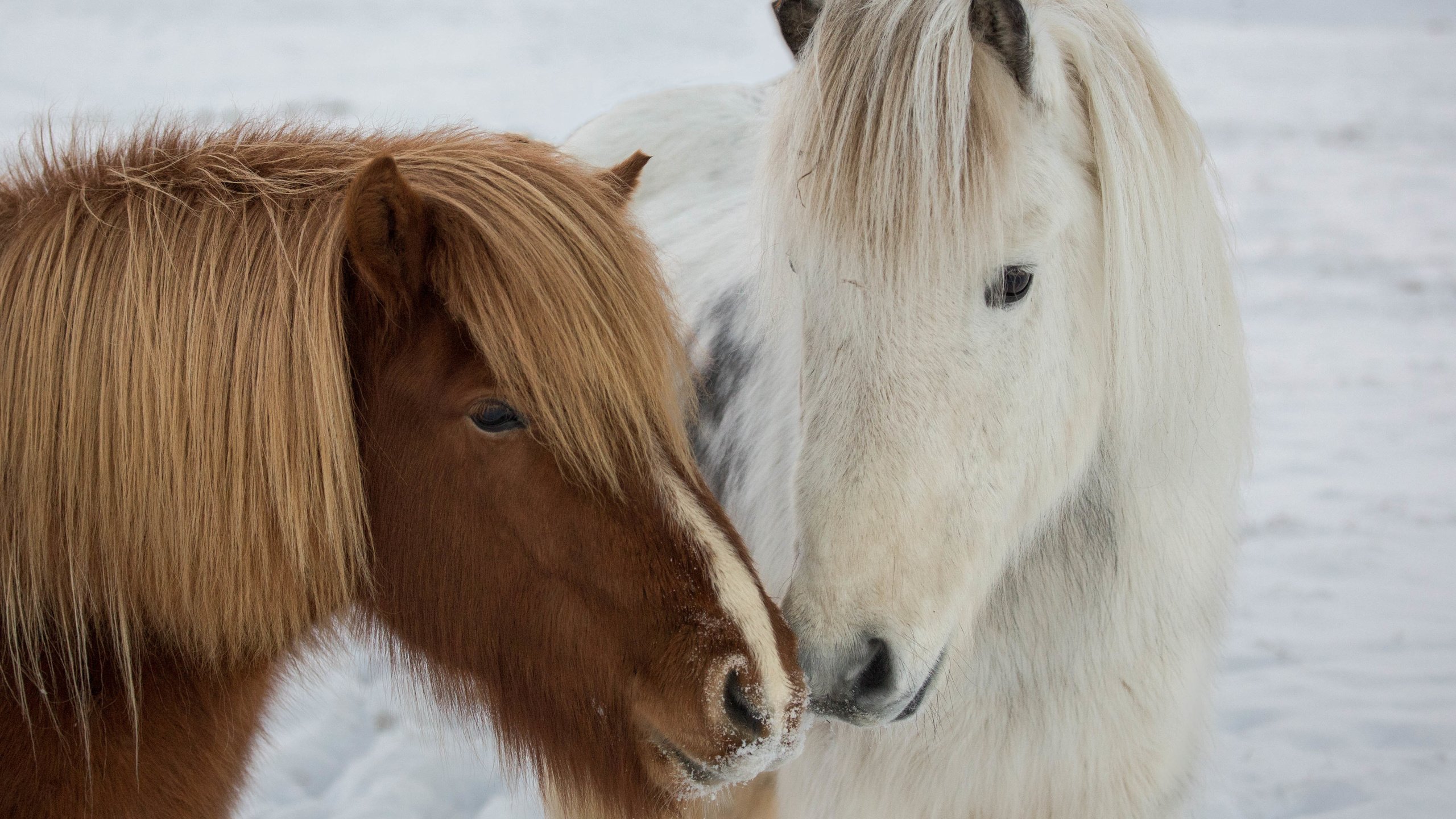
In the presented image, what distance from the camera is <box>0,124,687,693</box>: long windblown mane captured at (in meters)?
1.34

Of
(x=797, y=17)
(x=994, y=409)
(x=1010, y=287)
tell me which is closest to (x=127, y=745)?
(x=994, y=409)

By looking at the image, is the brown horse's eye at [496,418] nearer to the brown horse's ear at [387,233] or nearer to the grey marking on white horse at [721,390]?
the brown horse's ear at [387,233]

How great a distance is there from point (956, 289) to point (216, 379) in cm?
107

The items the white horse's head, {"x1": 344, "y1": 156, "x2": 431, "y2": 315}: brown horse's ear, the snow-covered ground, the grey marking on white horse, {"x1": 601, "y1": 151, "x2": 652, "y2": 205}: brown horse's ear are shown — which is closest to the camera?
{"x1": 344, "y1": 156, "x2": 431, "y2": 315}: brown horse's ear

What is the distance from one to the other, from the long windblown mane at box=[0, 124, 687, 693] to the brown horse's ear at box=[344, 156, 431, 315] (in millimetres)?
40

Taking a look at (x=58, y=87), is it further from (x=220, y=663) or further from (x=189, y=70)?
(x=220, y=663)

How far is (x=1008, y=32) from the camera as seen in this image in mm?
1534

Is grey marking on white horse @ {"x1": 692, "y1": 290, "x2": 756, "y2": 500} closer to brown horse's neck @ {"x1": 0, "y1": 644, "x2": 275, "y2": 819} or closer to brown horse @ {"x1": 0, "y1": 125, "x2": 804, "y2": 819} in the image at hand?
brown horse @ {"x1": 0, "y1": 125, "x2": 804, "y2": 819}

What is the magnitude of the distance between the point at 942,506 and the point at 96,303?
1232mm

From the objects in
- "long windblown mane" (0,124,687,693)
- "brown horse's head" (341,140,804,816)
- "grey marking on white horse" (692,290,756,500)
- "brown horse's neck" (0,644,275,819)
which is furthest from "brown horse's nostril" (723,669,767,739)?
"grey marking on white horse" (692,290,756,500)

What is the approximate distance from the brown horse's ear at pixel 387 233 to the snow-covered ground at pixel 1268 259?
56cm

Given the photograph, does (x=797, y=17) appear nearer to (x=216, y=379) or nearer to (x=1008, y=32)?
(x=1008, y=32)

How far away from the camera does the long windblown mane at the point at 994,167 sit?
154 cm

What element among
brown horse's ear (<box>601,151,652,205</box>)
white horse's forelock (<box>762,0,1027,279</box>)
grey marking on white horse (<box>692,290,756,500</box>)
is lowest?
grey marking on white horse (<box>692,290,756,500</box>)
